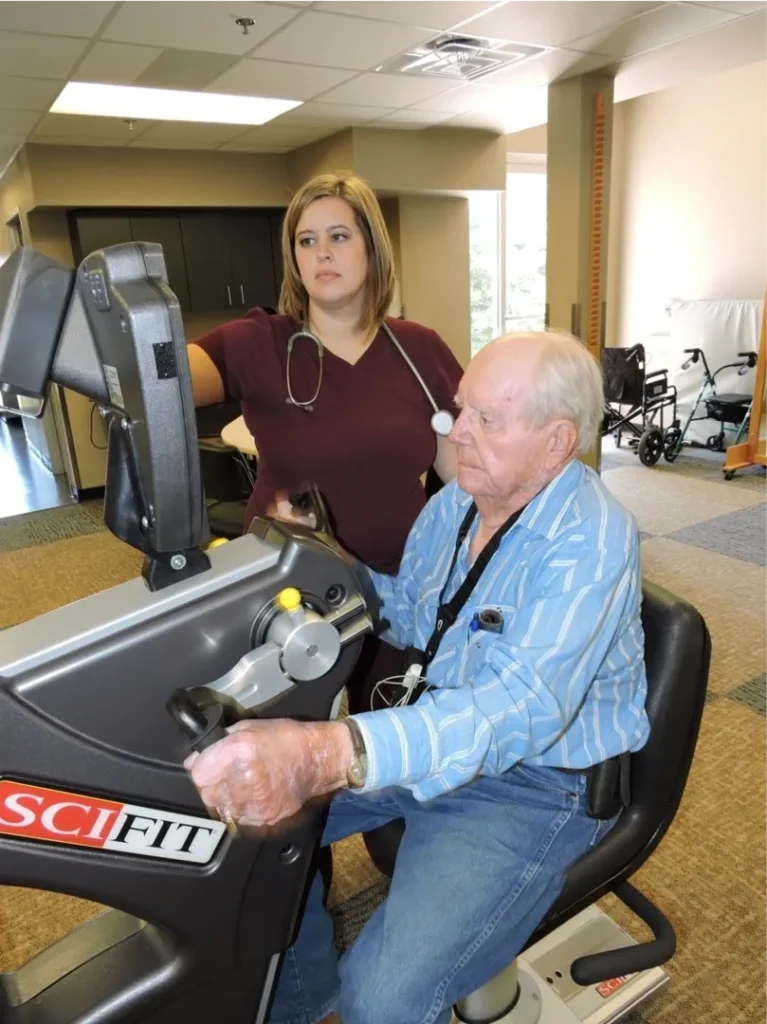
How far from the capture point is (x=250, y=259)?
5.88m

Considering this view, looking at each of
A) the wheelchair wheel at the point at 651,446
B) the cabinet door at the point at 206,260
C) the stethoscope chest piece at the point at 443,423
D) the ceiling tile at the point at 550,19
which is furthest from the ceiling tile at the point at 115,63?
the wheelchair wheel at the point at 651,446

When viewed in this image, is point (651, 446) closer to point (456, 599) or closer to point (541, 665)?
point (456, 599)

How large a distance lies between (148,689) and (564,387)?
27.2 inches

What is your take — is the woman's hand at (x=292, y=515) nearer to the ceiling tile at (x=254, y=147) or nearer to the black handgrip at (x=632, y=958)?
the black handgrip at (x=632, y=958)

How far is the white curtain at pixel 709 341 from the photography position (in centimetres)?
609

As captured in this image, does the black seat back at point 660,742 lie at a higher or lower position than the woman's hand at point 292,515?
lower

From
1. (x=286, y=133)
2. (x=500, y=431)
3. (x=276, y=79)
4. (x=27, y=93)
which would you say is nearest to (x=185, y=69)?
(x=276, y=79)

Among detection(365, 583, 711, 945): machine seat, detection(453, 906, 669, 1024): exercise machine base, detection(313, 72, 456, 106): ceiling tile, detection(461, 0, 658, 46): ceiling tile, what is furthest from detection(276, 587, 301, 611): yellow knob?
detection(313, 72, 456, 106): ceiling tile

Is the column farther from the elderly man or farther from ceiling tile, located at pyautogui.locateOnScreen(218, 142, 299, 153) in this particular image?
the elderly man

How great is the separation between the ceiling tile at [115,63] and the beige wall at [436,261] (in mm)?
2644

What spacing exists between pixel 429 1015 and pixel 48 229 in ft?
19.0

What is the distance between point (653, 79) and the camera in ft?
14.1

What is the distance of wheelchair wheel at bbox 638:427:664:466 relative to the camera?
18.3ft

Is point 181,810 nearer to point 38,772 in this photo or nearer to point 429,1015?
point 38,772
